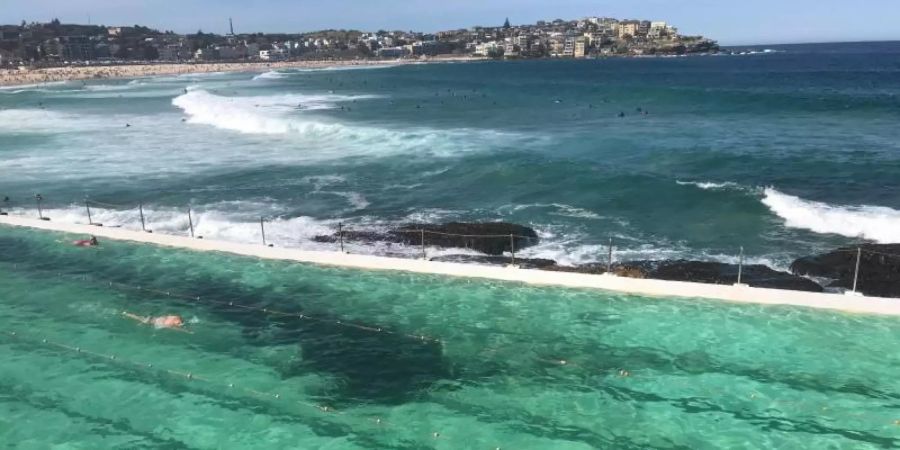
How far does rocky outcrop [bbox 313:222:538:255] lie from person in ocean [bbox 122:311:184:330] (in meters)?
7.80

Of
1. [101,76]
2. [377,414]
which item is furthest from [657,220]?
[101,76]

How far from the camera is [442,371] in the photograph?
13852 mm

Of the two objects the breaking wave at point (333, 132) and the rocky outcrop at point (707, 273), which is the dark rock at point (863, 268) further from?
→ the breaking wave at point (333, 132)

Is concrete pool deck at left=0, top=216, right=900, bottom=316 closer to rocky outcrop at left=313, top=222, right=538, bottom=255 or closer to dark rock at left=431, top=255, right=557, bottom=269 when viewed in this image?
dark rock at left=431, top=255, right=557, bottom=269

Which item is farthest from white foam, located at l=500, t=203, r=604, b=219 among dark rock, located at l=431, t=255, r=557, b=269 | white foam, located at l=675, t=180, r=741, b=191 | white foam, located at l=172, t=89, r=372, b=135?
white foam, located at l=172, t=89, r=372, b=135

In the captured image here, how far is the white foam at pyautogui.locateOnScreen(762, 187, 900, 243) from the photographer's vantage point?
945 inches

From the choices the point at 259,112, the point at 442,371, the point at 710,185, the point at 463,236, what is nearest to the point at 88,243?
the point at 463,236

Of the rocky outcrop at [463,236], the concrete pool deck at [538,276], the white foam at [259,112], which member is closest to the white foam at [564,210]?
the rocky outcrop at [463,236]

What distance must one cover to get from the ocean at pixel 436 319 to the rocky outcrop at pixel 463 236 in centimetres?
75

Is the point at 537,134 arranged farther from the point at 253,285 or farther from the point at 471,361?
the point at 471,361

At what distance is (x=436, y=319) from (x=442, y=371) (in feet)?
8.48

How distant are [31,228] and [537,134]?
3549 cm

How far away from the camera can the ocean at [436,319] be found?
1211cm

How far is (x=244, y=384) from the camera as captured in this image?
1349cm
